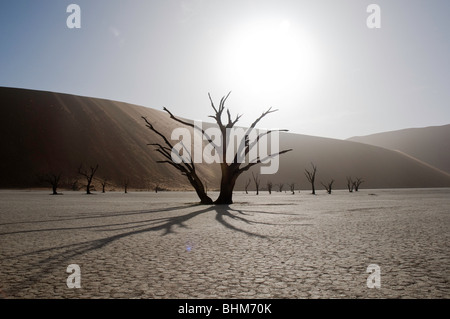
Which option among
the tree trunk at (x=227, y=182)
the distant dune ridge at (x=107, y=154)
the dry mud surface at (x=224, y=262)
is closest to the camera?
the dry mud surface at (x=224, y=262)

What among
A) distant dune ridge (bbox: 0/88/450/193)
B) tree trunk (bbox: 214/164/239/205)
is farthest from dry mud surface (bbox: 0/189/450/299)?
distant dune ridge (bbox: 0/88/450/193)

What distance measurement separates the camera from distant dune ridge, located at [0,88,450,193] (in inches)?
3140

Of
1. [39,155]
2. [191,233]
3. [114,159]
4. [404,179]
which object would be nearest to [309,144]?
[404,179]

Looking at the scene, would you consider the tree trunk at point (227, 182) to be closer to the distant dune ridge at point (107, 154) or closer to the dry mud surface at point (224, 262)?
the dry mud surface at point (224, 262)

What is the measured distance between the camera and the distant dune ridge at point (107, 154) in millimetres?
79750

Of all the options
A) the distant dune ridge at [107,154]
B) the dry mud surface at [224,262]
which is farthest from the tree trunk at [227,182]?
the distant dune ridge at [107,154]

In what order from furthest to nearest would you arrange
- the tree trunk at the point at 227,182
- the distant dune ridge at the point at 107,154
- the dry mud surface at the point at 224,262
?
1. the distant dune ridge at the point at 107,154
2. the tree trunk at the point at 227,182
3. the dry mud surface at the point at 224,262

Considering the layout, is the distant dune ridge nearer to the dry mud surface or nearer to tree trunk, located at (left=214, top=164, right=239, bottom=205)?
tree trunk, located at (left=214, top=164, right=239, bottom=205)

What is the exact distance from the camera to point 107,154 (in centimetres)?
8750

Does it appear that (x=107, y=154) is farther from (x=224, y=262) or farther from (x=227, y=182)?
(x=224, y=262)

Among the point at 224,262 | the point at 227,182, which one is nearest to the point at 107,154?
the point at 227,182
